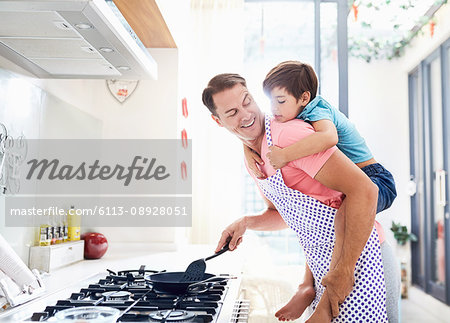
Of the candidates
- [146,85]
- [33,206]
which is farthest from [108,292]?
[146,85]

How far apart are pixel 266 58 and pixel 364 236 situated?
4.55 metres

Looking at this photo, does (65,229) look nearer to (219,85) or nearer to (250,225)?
(250,225)

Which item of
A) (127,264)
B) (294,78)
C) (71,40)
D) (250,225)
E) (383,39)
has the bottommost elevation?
(127,264)

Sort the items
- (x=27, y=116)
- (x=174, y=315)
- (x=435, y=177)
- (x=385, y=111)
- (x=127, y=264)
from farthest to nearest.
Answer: (x=385, y=111)
(x=435, y=177)
(x=127, y=264)
(x=27, y=116)
(x=174, y=315)

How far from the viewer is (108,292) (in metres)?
1.38

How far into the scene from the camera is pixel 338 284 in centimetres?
114

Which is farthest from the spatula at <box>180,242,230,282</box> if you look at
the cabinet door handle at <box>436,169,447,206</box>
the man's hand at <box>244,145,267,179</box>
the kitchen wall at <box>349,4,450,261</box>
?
the kitchen wall at <box>349,4,450,261</box>

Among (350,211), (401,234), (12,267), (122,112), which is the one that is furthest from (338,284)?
(401,234)

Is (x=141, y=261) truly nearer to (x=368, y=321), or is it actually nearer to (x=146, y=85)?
(x=146, y=85)

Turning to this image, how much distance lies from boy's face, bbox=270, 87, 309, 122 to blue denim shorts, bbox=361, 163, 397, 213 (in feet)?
0.99

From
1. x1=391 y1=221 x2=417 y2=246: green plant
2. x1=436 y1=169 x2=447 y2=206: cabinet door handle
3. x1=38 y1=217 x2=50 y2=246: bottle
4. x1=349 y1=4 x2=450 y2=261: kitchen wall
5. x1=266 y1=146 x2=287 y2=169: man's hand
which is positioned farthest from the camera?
x1=349 y1=4 x2=450 y2=261: kitchen wall

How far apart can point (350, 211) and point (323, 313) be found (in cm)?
28

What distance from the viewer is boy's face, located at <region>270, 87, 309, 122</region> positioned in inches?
51.2

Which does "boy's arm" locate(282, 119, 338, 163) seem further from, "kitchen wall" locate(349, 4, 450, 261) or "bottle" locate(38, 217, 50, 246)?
"kitchen wall" locate(349, 4, 450, 261)
